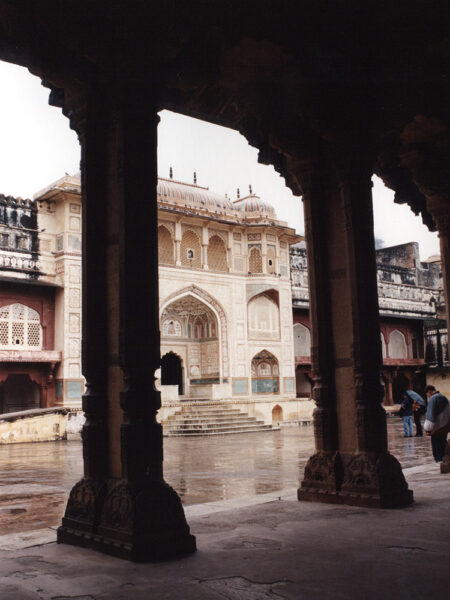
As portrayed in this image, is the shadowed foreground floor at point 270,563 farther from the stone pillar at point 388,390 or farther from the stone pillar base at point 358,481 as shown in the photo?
the stone pillar at point 388,390

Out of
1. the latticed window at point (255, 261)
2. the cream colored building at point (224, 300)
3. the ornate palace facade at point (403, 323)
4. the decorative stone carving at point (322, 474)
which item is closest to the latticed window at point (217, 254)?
the cream colored building at point (224, 300)

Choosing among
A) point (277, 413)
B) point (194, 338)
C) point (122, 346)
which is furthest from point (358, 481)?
point (194, 338)

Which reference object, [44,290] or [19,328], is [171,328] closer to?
[44,290]

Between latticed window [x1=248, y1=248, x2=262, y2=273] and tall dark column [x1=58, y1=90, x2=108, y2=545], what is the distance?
78.8 feet

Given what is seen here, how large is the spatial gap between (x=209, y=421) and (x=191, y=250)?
788 cm

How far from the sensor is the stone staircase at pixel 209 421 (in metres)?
20.8

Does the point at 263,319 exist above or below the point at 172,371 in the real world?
above

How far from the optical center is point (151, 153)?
12.7 ft

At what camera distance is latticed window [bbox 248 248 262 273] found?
28.1 meters

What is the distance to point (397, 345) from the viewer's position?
3497 cm

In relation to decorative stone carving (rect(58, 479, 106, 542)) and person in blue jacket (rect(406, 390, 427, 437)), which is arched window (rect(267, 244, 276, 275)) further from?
decorative stone carving (rect(58, 479, 106, 542))

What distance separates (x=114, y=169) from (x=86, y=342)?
3.58ft

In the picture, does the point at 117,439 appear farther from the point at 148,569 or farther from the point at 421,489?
the point at 421,489

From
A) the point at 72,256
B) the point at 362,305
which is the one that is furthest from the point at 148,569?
the point at 72,256
